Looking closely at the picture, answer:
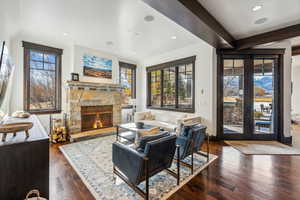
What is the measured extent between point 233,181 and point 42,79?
587 centimetres

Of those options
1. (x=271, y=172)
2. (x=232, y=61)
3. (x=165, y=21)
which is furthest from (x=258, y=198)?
(x=232, y=61)

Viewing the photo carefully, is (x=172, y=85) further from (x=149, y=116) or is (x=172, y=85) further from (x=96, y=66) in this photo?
(x=96, y=66)

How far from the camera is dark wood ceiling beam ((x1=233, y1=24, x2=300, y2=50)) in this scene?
313cm

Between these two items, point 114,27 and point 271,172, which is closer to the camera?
point 271,172

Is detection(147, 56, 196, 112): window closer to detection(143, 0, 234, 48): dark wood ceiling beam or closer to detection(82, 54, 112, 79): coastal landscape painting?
detection(143, 0, 234, 48): dark wood ceiling beam

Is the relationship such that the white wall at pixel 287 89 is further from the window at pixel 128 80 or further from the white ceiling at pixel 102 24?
the window at pixel 128 80

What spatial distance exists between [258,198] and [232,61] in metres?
3.91

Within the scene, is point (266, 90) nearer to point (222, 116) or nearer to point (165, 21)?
point (222, 116)

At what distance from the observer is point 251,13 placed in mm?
2748

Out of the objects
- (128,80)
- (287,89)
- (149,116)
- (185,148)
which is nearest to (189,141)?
(185,148)

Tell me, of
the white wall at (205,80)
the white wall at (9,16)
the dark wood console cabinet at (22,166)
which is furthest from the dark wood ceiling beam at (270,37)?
the white wall at (9,16)

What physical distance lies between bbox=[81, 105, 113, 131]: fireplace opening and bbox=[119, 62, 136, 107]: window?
4.03ft

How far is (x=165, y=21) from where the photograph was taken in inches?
126

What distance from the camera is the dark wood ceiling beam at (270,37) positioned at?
3.13 meters
